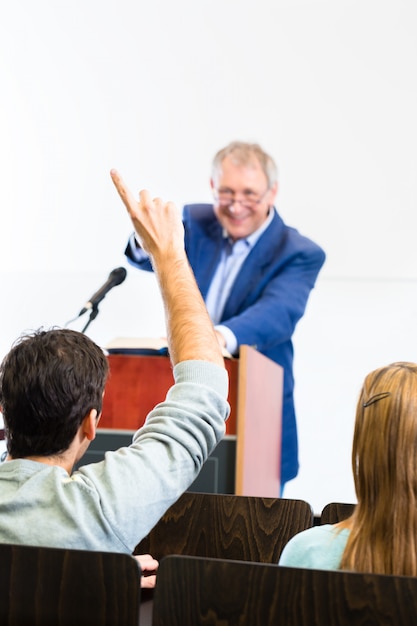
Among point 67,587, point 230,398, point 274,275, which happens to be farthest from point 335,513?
point 274,275

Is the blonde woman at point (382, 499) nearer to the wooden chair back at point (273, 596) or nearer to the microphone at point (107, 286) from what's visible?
the wooden chair back at point (273, 596)

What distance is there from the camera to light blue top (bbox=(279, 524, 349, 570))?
1271 millimetres

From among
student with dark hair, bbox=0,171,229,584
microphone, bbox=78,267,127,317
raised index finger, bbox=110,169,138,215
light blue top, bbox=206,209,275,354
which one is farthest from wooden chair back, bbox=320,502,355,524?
light blue top, bbox=206,209,275,354

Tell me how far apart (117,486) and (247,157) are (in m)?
3.55

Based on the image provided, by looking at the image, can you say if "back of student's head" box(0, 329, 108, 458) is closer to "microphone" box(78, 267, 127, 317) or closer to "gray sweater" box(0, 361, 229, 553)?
"gray sweater" box(0, 361, 229, 553)

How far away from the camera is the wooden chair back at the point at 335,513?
1521 millimetres

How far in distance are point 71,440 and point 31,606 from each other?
0.29 meters

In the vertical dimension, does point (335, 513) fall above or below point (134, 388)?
below

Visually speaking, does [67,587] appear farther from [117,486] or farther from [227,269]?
[227,269]

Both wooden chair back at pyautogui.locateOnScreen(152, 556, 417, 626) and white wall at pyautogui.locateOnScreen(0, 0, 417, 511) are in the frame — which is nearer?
wooden chair back at pyautogui.locateOnScreen(152, 556, 417, 626)

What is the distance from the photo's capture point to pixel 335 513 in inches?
60.0

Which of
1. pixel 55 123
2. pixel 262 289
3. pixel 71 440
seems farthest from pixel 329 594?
pixel 55 123

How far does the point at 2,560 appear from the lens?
1.10 m

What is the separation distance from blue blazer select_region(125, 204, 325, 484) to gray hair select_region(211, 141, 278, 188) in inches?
8.0
